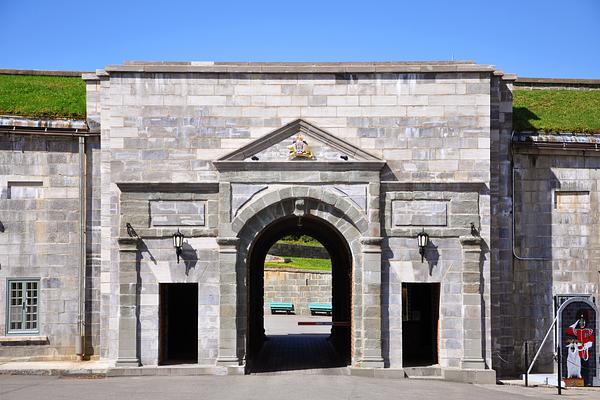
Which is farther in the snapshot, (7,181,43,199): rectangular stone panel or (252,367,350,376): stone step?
(7,181,43,199): rectangular stone panel

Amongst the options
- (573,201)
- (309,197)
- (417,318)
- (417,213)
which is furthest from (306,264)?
(309,197)

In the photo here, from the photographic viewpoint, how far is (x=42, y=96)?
25.7 m

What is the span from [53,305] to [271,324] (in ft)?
53.2

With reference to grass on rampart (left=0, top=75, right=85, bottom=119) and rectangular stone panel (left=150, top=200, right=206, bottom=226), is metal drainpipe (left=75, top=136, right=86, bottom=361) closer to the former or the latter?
grass on rampart (left=0, top=75, right=85, bottom=119)

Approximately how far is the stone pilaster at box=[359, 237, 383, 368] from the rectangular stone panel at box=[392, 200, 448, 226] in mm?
836

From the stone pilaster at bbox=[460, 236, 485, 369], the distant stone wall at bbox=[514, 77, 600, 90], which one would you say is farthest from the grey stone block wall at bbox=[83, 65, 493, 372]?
the distant stone wall at bbox=[514, 77, 600, 90]

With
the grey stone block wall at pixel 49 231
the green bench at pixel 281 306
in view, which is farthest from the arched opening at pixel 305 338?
the green bench at pixel 281 306

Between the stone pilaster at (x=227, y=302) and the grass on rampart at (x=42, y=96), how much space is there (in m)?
6.14

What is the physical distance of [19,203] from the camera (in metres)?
22.3

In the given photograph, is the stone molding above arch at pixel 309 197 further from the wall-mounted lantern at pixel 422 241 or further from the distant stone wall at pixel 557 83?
the distant stone wall at pixel 557 83

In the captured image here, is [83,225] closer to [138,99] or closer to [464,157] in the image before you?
[138,99]

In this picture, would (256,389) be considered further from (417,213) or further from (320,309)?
(320,309)

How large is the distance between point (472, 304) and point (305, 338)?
37.3 feet

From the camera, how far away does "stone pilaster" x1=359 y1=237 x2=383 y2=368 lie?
2023 centimetres
